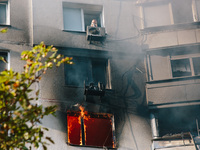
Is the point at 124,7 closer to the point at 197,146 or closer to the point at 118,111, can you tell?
the point at 118,111

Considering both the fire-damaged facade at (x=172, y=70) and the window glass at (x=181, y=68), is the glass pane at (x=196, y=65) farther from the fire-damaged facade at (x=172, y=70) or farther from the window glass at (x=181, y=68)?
the window glass at (x=181, y=68)

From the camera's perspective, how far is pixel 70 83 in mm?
18078

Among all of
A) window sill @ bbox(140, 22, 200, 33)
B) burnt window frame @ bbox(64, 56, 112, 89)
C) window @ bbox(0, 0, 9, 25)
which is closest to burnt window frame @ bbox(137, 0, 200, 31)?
window sill @ bbox(140, 22, 200, 33)

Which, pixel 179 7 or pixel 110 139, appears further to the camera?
pixel 179 7

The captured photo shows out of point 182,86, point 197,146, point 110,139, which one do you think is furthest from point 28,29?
point 197,146

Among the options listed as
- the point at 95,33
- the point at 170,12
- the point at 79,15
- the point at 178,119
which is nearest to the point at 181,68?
the point at 178,119

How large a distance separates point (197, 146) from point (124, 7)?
690cm

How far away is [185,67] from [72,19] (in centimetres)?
516

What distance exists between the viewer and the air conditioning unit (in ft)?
61.5

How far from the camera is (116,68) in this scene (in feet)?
61.8

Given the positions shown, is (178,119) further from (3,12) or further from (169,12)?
(3,12)

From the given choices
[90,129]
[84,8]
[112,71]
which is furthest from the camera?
[84,8]

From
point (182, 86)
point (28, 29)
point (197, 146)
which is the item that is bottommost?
point (197, 146)

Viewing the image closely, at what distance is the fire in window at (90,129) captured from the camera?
17.1 metres
